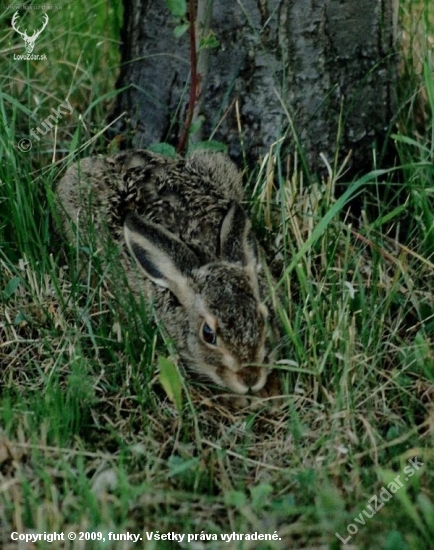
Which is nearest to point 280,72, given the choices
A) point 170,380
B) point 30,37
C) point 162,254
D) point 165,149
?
point 165,149

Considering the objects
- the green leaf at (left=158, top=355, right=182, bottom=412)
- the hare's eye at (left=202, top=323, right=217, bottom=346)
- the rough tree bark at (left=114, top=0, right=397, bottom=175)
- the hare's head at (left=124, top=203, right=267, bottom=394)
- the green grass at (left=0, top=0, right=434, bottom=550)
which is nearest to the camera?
the green grass at (left=0, top=0, right=434, bottom=550)

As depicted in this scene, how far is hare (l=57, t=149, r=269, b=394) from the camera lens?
402 centimetres

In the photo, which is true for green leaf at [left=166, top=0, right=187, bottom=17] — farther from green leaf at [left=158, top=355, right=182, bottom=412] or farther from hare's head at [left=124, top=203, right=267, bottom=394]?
green leaf at [left=158, top=355, right=182, bottom=412]

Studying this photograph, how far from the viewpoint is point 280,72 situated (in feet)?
16.3

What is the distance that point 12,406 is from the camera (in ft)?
12.6

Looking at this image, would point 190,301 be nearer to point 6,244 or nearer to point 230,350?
point 230,350

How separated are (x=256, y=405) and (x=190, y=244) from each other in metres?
0.93

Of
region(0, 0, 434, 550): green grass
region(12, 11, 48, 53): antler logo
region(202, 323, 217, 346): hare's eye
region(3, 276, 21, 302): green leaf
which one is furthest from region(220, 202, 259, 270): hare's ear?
region(12, 11, 48, 53): antler logo

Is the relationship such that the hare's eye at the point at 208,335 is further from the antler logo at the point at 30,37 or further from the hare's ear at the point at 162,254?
the antler logo at the point at 30,37

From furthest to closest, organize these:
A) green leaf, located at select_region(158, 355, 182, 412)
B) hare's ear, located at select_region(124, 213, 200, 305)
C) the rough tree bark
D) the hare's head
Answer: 1. the rough tree bark
2. hare's ear, located at select_region(124, 213, 200, 305)
3. the hare's head
4. green leaf, located at select_region(158, 355, 182, 412)

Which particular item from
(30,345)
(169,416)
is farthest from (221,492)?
(30,345)

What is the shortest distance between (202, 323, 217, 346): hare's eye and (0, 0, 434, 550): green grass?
177 millimetres

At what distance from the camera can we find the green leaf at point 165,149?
496 cm

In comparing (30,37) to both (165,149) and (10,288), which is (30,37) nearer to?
(165,149)
